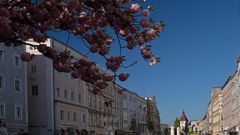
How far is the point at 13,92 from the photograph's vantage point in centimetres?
5384

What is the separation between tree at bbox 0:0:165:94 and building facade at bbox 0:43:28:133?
4286 cm

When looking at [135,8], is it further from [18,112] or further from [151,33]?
[18,112]

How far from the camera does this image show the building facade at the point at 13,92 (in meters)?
51.9

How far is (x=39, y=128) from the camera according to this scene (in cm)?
5988

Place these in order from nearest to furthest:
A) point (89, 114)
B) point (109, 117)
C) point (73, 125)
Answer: point (73, 125)
point (89, 114)
point (109, 117)

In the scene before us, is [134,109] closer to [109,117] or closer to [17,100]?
[109,117]

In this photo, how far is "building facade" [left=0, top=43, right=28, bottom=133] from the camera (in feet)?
170

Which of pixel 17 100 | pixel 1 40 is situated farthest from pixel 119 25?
pixel 17 100

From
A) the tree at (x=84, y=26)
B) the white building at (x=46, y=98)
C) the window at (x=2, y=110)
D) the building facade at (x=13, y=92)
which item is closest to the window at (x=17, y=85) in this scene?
the building facade at (x=13, y=92)

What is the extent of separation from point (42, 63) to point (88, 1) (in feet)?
177

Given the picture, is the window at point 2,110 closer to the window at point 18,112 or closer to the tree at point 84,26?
the window at point 18,112

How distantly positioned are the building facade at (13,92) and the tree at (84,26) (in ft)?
141

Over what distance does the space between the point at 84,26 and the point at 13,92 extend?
4696 cm

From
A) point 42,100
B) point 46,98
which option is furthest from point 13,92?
point 46,98
